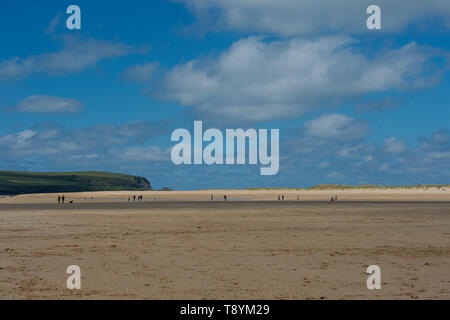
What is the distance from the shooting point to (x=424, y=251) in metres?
18.6

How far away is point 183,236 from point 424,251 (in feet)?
37.2

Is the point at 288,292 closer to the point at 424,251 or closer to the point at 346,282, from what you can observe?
the point at 346,282

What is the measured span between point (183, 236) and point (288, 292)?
42.3 ft

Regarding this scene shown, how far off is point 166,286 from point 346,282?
4.88 m

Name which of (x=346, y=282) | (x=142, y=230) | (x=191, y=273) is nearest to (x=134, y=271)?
(x=191, y=273)
